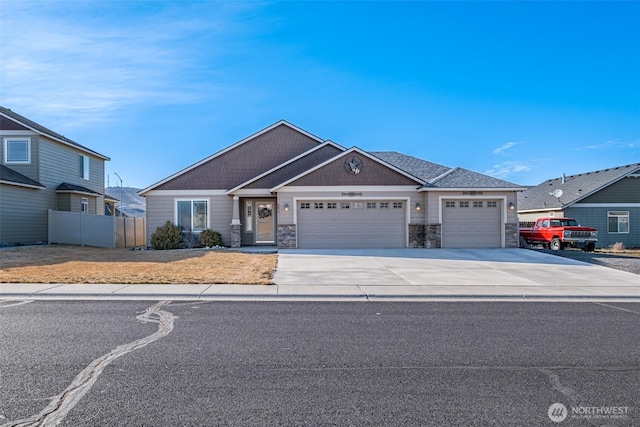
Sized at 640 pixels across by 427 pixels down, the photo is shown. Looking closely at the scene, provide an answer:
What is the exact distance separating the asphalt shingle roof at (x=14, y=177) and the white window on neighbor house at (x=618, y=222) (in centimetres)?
3662

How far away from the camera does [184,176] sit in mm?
21750

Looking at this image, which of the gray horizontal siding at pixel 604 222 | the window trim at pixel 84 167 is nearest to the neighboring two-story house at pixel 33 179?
the window trim at pixel 84 167

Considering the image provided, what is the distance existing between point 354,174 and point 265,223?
5.91m

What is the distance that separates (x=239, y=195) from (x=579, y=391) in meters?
18.9

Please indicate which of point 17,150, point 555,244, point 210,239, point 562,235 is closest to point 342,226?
point 210,239

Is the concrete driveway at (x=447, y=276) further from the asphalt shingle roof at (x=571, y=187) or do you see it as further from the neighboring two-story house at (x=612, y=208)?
the asphalt shingle roof at (x=571, y=187)

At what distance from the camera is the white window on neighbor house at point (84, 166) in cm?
2646

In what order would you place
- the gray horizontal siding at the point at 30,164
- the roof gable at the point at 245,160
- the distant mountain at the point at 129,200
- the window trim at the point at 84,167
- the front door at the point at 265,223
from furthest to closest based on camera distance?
the distant mountain at the point at 129,200, the window trim at the point at 84,167, the front door at the point at 265,223, the gray horizontal siding at the point at 30,164, the roof gable at the point at 245,160

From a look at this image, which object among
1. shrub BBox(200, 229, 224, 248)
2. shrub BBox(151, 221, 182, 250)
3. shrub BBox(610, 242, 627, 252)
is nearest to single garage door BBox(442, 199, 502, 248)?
shrub BBox(610, 242, 627, 252)

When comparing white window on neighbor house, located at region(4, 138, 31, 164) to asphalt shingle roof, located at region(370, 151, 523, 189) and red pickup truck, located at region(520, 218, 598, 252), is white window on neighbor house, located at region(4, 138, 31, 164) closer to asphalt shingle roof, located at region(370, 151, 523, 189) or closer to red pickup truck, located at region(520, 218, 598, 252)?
asphalt shingle roof, located at region(370, 151, 523, 189)

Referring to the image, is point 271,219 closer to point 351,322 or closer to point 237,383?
point 351,322

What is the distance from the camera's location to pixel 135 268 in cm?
1309

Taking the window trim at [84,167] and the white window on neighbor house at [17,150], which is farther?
the window trim at [84,167]

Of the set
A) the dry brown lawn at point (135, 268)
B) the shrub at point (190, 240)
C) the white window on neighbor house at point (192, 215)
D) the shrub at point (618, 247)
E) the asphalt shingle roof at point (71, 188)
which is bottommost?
the shrub at point (618, 247)
